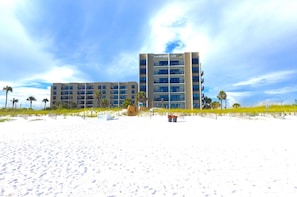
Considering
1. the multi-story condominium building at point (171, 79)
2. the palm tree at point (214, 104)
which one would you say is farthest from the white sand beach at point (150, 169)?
the palm tree at point (214, 104)

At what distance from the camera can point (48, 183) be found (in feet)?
17.5

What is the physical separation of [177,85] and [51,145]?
61.3 metres

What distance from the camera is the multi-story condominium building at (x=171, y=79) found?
222ft

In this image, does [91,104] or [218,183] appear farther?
[91,104]

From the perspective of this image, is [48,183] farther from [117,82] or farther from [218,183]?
[117,82]

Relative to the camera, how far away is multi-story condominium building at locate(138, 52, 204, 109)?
67.8 metres

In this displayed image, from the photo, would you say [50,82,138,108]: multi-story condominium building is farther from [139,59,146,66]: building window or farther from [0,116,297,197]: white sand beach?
[0,116,297,197]: white sand beach

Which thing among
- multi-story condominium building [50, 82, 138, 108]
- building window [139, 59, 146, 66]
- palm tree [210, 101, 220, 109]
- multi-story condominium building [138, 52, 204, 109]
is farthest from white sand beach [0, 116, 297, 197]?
multi-story condominium building [50, 82, 138, 108]

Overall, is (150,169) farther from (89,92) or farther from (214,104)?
(89,92)

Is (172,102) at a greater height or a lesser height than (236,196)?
greater

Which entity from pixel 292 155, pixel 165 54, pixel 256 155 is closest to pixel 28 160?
pixel 256 155

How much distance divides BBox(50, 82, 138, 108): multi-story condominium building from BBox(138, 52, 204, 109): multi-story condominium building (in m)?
27.7

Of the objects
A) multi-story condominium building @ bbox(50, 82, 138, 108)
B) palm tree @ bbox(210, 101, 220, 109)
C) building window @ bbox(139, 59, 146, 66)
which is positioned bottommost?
palm tree @ bbox(210, 101, 220, 109)

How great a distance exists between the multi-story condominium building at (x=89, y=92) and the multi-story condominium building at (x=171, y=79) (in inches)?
1092
